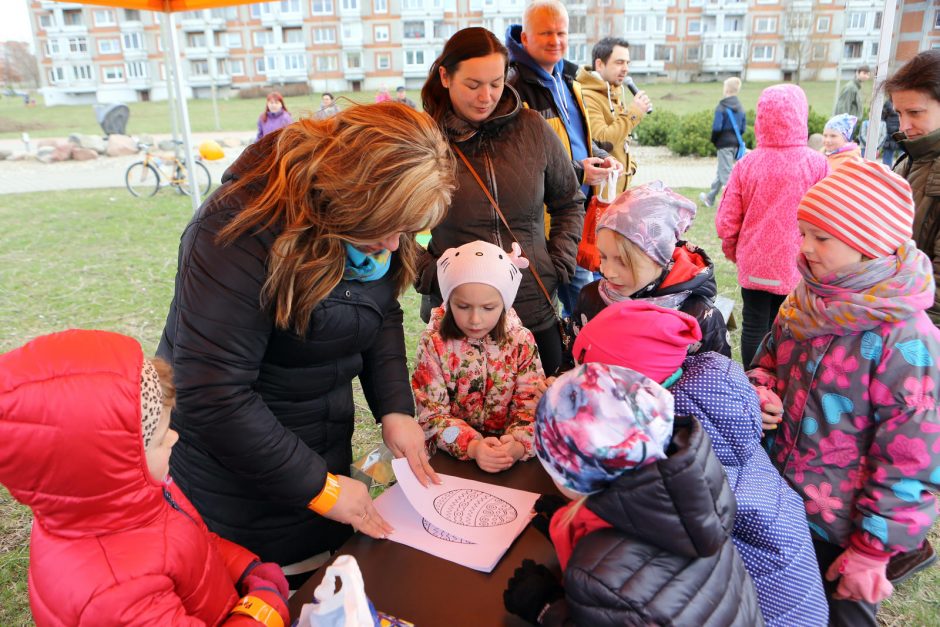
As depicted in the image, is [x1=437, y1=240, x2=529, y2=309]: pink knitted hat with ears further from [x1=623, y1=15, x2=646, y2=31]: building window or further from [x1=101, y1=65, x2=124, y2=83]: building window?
[x1=101, y1=65, x2=124, y2=83]: building window

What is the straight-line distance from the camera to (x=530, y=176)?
2172 millimetres

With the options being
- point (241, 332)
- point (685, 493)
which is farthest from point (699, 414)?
point (241, 332)

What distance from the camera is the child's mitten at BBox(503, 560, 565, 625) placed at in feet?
3.01

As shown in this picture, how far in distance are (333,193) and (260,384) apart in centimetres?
45

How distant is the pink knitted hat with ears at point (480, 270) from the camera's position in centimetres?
164

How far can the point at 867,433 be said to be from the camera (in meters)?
1.29

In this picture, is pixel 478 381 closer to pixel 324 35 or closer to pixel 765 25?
pixel 765 25

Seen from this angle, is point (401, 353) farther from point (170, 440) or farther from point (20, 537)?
point (20, 537)

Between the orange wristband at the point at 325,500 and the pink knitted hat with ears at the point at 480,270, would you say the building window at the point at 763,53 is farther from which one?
the orange wristband at the point at 325,500

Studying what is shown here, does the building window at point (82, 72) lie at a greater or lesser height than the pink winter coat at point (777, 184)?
greater

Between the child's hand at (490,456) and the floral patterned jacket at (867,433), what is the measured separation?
0.64 meters

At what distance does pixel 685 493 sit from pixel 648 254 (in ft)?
2.75

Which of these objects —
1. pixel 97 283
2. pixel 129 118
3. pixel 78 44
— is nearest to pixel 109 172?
pixel 78 44

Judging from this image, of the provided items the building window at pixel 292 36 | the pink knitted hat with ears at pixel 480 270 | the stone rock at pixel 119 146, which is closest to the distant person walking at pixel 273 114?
the building window at pixel 292 36
